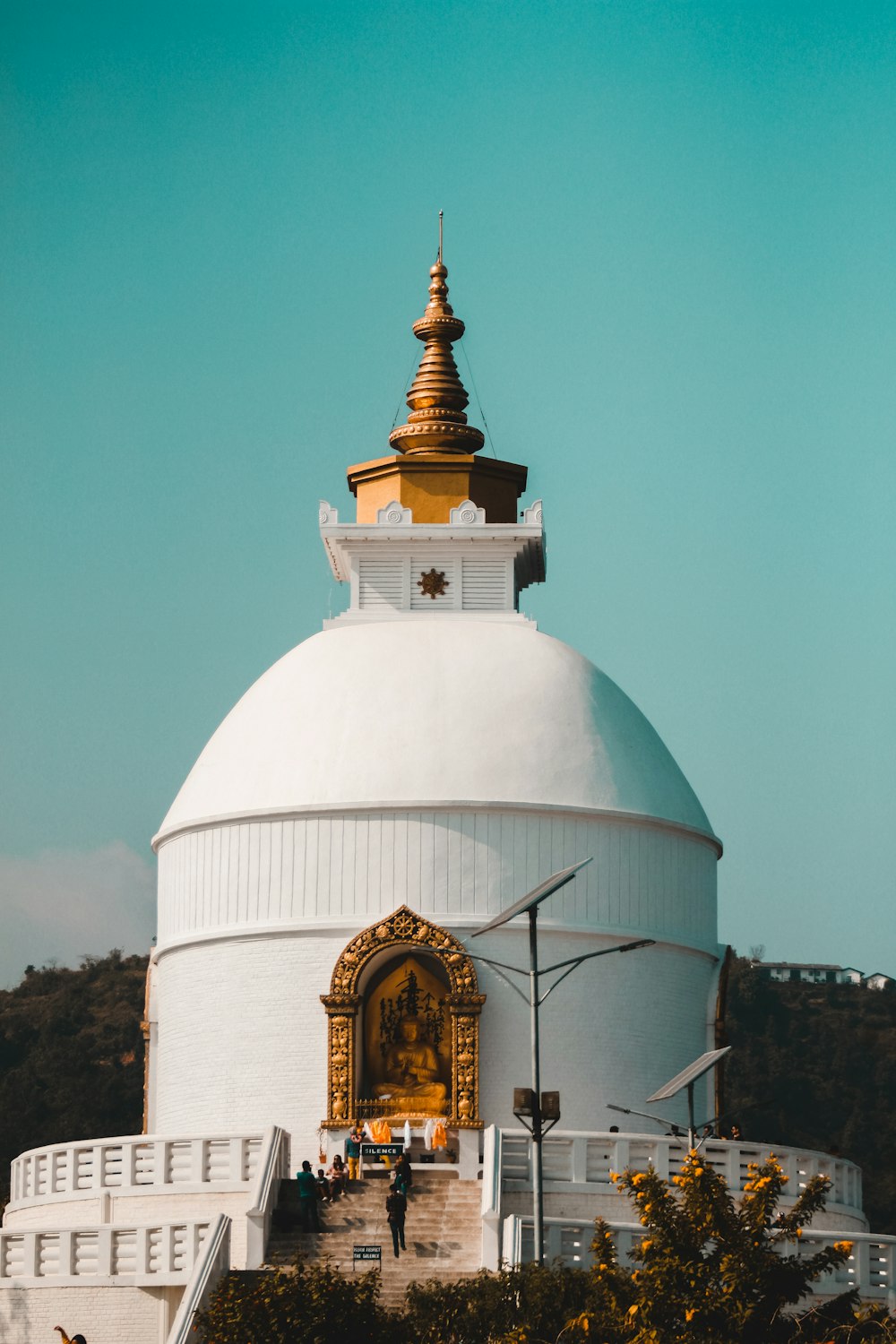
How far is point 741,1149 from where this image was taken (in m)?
34.0

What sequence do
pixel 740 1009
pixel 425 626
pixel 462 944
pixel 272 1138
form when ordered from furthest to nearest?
pixel 740 1009, pixel 425 626, pixel 462 944, pixel 272 1138

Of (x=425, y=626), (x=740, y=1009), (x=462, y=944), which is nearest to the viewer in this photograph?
(x=462, y=944)

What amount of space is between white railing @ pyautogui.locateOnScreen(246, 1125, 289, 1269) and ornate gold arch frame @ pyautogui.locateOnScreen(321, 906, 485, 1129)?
9.03 ft

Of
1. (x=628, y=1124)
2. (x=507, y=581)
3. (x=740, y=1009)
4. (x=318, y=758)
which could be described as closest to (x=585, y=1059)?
(x=628, y=1124)

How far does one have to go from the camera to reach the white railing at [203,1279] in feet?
91.5

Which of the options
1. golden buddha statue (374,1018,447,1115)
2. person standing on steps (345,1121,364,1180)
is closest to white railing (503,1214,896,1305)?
person standing on steps (345,1121,364,1180)

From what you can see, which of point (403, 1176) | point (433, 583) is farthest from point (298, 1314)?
point (433, 583)

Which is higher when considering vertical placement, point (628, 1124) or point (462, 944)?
point (462, 944)

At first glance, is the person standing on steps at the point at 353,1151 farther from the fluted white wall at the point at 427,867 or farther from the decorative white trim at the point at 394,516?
the decorative white trim at the point at 394,516

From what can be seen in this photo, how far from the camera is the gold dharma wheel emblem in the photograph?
4316 cm

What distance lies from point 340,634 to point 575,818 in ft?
18.9

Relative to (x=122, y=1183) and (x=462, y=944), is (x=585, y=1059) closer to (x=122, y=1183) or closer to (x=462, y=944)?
(x=462, y=944)

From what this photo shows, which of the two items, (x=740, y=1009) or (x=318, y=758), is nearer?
(x=318, y=758)

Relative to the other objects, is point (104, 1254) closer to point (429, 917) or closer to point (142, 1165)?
point (142, 1165)
